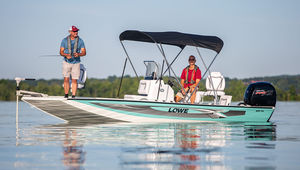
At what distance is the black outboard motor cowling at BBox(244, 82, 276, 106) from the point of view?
1518 centimetres

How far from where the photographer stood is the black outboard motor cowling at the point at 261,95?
15.2 metres

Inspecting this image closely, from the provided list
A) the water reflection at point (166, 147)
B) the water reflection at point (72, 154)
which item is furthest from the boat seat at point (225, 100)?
the water reflection at point (72, 154)

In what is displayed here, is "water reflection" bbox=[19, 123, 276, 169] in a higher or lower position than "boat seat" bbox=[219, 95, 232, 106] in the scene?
lower

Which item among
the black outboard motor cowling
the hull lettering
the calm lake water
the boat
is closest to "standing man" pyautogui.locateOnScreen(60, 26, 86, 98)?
the boat

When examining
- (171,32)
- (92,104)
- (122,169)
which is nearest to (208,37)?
(171,32)

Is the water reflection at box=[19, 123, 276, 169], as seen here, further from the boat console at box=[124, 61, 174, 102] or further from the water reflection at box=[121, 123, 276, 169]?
the boat console at box=[124, 61, 174, 102]

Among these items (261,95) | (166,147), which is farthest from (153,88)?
(166,147)

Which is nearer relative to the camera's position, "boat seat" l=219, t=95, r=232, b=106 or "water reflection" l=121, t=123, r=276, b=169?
"water reflection" l=121, t=123, r=276, b=169

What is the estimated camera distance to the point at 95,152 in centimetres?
777

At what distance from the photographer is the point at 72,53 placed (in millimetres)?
12742

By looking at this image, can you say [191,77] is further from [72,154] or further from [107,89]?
[107,89]

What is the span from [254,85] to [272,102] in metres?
0.74

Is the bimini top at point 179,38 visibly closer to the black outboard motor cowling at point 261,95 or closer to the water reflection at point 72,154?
the black outboard motor cowling at point 261,95

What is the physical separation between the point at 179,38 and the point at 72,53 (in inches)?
125
